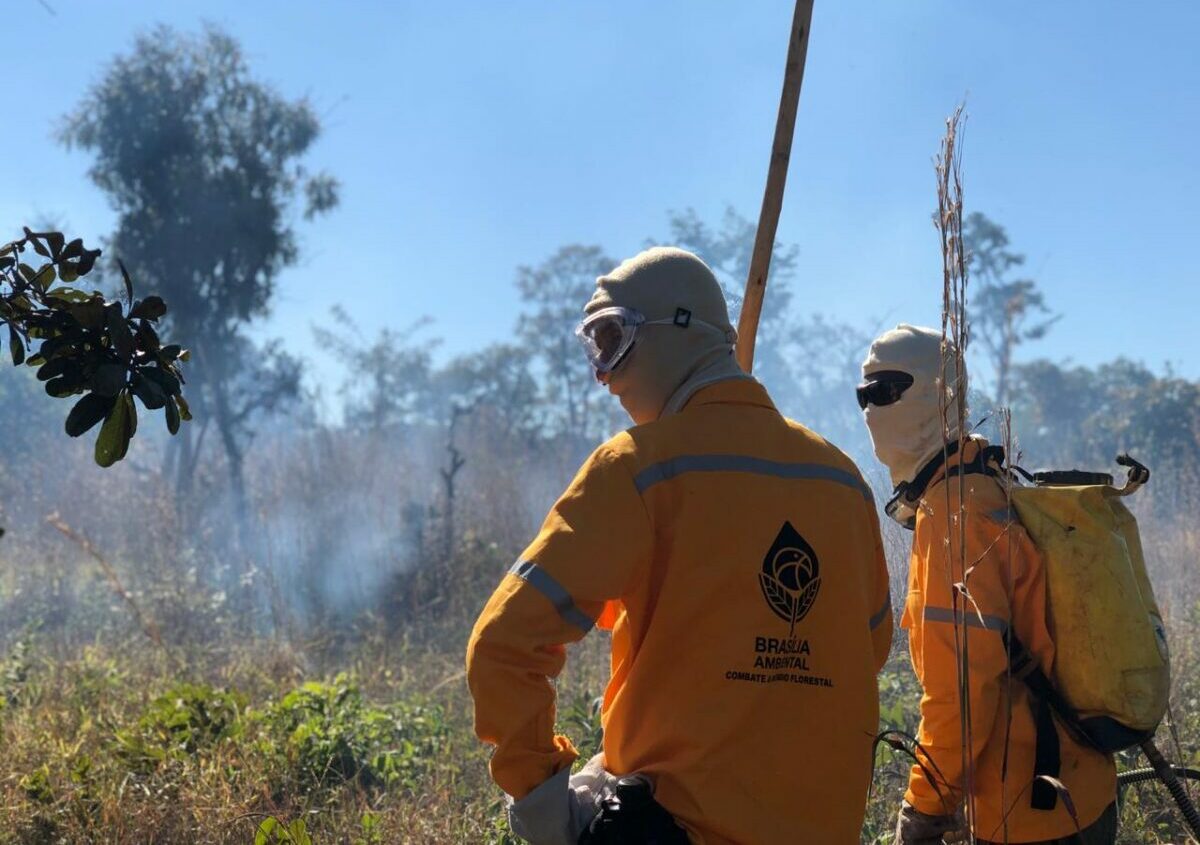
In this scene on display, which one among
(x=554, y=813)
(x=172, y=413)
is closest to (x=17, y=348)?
(x=172, y=413)

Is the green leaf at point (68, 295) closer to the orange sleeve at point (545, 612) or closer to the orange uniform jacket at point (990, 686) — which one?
the orange sleeve at point (545, 612)

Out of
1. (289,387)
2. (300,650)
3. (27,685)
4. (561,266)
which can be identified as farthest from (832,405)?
(27,685)

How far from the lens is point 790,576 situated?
1973 mm

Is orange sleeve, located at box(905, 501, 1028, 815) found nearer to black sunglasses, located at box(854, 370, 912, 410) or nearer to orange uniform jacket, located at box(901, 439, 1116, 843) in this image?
orange uniform jacket, located at box(901, 439, 1116, 843)

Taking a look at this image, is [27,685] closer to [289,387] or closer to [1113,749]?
[1113,749]

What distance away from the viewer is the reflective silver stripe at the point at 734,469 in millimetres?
1931

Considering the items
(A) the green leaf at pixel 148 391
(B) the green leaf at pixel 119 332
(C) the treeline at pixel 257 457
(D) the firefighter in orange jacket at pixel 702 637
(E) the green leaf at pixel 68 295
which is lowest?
(D) the firefighter in orange jacket at pixel 702 637

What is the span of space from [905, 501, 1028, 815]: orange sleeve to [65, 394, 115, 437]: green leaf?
6.94 feet

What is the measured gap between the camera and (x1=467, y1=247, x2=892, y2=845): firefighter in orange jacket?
1858 millimetres

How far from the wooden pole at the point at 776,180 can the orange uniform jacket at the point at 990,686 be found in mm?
638

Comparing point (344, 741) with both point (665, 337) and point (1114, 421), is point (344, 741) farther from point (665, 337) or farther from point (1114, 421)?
point (1114, 421)

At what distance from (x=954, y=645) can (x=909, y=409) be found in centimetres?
68

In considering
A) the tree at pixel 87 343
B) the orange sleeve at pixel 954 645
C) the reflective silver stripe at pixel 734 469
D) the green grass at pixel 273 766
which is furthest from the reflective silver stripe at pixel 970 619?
the tree at pixel 87 343

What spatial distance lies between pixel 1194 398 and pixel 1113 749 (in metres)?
17.2
